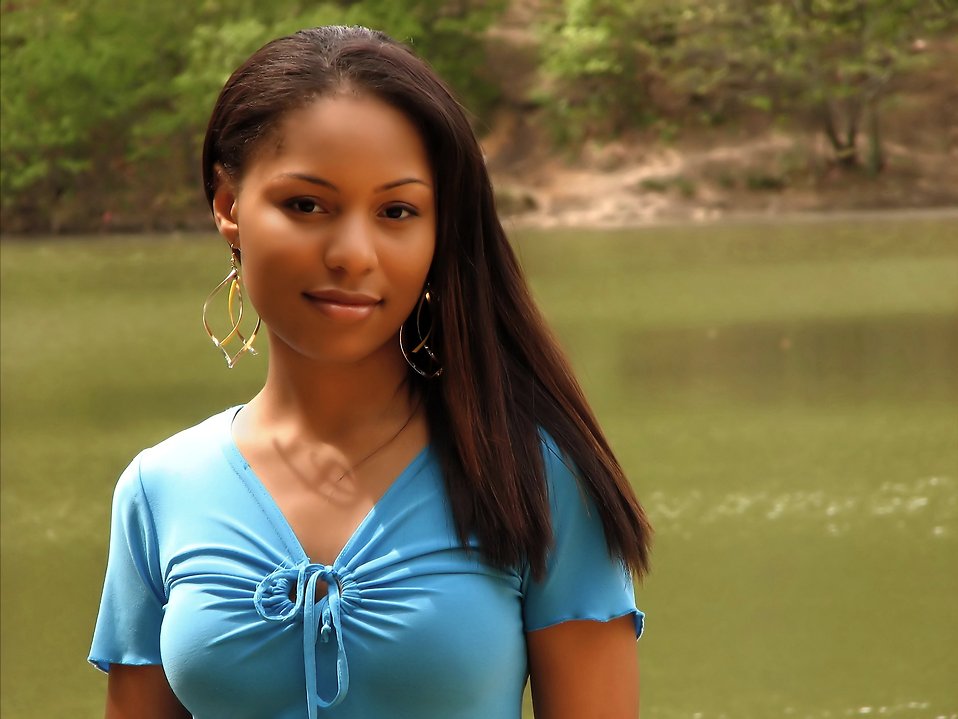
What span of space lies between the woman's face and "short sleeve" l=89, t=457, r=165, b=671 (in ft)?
0.70

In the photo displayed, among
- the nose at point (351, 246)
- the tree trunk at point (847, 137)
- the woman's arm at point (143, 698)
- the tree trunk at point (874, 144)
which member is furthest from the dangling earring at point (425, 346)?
the tree trunk at point (847, 137)

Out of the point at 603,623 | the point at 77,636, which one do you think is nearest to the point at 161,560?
the point at 603,623

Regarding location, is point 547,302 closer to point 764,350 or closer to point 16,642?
point 764,350

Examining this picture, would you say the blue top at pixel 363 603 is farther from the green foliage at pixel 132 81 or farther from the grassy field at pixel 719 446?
the green foliage at pixel 132 81

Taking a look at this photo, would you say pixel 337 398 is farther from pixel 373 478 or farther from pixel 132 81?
pixel 132 81

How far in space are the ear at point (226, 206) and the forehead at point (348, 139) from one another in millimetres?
103

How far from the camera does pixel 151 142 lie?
26.7 metres

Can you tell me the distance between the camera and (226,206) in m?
1.47

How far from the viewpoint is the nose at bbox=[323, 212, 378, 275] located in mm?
1324

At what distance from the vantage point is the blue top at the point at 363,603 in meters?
1.30

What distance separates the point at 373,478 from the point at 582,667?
24 centimetres

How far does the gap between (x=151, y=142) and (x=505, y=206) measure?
25.1 ft

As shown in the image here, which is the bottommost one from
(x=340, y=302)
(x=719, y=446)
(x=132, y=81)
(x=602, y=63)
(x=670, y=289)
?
(x=132, y=81)

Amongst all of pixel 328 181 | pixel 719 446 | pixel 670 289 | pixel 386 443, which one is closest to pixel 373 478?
pixel 386 443
